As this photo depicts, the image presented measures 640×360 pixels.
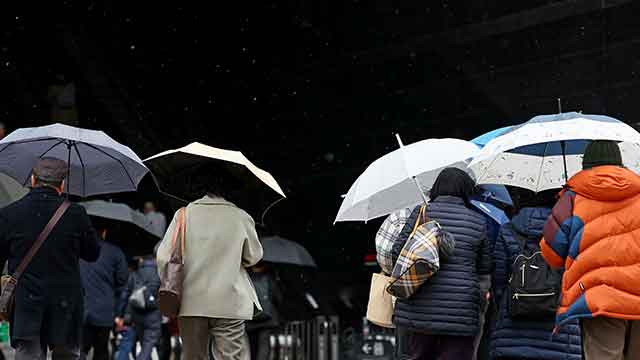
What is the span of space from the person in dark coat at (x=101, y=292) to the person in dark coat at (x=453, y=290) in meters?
4.25

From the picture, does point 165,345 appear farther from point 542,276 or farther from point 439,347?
point 542,276

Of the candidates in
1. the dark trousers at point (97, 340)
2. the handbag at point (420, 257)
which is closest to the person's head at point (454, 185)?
the handbag at point (420, 257)

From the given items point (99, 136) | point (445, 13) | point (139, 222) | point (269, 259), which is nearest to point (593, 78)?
point (445, 13)

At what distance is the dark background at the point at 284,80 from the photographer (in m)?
16.1

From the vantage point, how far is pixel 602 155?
618cm

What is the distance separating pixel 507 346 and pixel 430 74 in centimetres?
1018

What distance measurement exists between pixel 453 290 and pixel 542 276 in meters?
0.59

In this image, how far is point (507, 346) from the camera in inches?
260

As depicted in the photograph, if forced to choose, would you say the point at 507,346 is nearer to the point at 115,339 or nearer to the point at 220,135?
the point at 115,339

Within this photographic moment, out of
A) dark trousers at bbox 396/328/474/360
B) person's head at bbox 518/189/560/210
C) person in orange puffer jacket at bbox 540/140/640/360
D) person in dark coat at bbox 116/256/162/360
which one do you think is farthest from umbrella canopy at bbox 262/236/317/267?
person in orange puffer jacket at bbox 540/140/640/360

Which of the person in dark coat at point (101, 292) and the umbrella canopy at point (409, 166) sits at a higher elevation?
the umbrella canopy at point (409, 166)

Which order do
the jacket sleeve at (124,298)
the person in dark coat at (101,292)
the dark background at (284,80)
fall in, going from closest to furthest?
the person in dark coat at (101,292) < the jacket sleeve at (124,298) < the dark background at (284,80)

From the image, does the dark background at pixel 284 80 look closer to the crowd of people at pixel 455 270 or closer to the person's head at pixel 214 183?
the person's head at pixel 214 183

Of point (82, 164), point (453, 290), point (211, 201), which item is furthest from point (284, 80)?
point (453, 290)
